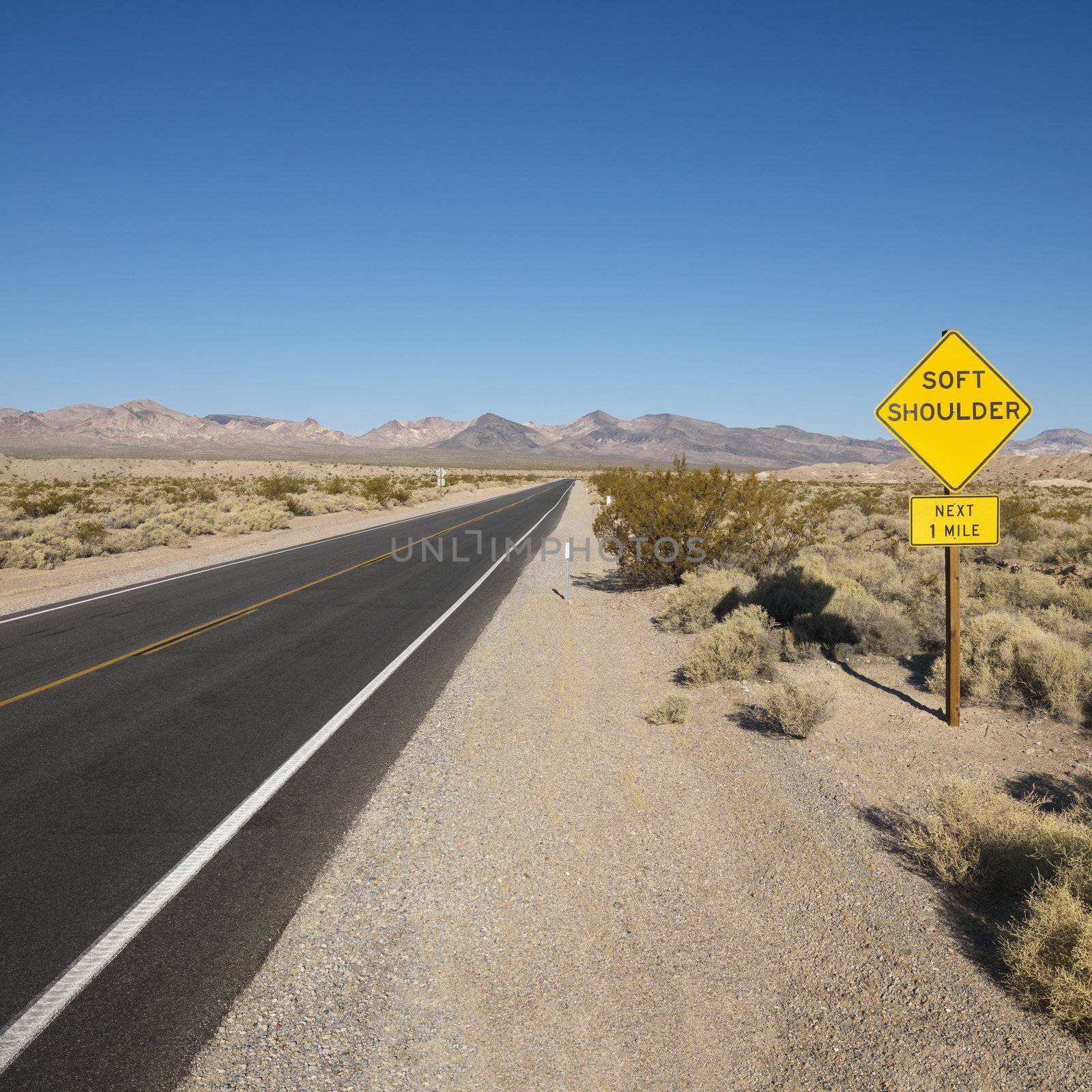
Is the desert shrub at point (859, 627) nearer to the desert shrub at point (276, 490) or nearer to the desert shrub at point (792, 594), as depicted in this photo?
the desert shrub at point (792, 594)

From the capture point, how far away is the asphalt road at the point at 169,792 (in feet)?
11.0

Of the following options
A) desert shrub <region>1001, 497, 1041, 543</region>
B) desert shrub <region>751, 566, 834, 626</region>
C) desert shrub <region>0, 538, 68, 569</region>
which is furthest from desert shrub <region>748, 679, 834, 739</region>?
desert shrub <region>0, 538, 68, 569</region>

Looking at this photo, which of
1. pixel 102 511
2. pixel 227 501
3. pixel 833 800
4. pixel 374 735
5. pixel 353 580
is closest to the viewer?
pixel 833 800

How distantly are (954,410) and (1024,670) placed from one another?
283 cm

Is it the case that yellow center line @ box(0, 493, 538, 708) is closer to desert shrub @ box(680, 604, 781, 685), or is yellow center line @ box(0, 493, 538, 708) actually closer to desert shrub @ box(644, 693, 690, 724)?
desert shrub @ box(644, 693, 690, 724)

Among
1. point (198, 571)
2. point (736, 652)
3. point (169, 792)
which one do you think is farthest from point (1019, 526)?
point (198, 571)

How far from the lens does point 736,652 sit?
8.90m

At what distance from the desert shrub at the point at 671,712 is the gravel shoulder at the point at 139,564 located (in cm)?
1194

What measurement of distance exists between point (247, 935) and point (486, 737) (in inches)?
125

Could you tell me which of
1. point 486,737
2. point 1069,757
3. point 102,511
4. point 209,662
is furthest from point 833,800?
point 102,511

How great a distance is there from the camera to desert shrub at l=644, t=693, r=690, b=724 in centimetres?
729

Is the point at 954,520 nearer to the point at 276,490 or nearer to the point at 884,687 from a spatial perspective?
the point at 884,687

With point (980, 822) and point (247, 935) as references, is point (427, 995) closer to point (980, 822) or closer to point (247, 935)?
point (247, 935)

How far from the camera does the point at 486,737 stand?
22.6 feet
